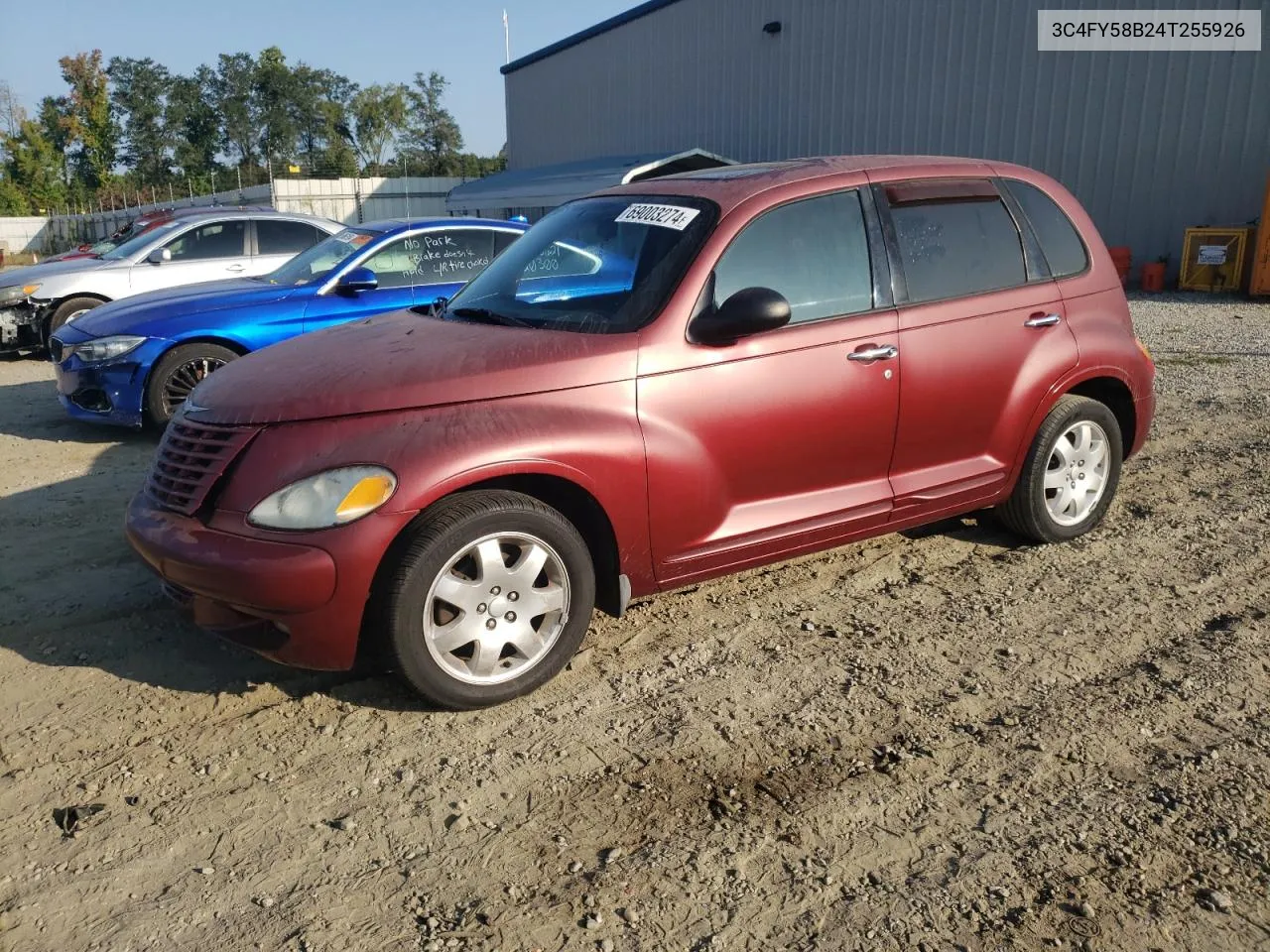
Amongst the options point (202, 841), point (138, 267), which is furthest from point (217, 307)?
point (202, 841)

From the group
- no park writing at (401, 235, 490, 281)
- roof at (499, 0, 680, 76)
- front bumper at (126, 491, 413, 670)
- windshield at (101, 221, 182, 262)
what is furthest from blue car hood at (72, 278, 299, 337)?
roof at (499, 0, 680, 76)

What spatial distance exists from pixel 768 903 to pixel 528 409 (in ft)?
5.71

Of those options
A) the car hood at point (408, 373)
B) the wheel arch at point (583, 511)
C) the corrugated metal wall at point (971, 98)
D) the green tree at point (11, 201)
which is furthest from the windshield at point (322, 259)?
the green tree at point (11, 201)

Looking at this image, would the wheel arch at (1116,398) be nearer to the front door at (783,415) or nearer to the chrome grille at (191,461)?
the front door at (783,415)

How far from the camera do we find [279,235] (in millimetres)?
11000

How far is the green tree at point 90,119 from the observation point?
57.9 m

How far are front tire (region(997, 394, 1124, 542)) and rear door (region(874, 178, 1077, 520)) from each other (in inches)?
6.8

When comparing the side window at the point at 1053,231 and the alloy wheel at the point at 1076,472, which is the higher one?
the side window at the point at 1053,231

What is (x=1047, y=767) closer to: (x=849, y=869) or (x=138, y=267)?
(x=849, y=869)

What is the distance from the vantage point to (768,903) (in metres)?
2.52

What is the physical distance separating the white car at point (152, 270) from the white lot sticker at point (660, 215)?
24.7 feet

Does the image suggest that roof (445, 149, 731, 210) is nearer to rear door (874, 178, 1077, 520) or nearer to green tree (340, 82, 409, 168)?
rear door (874, 178, 1077, 520)

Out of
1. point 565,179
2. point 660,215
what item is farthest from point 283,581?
point 565,179

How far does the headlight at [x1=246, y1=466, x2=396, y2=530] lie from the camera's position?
3166 millimetres
